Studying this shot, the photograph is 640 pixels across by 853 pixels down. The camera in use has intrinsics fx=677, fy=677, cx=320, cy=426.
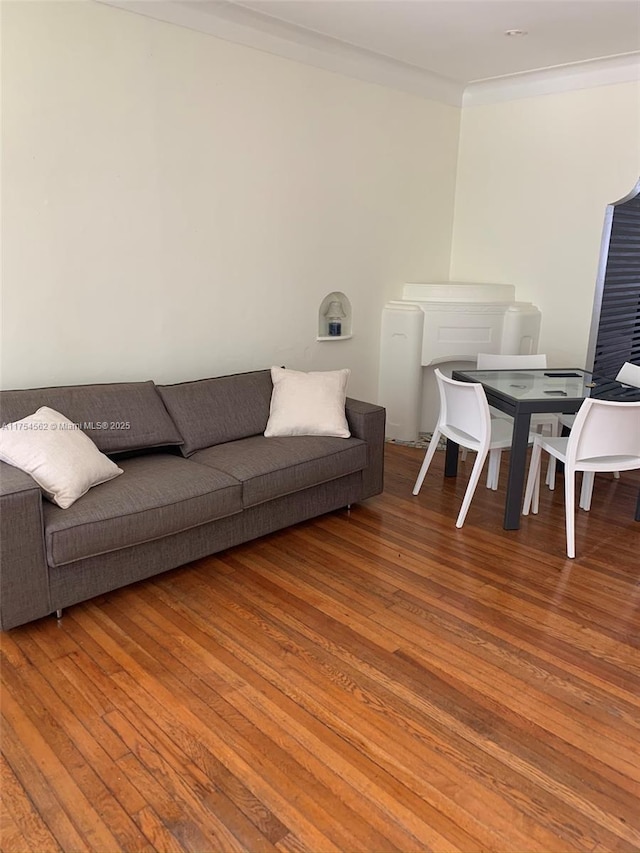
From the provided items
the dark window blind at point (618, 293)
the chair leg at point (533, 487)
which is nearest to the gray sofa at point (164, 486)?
the chair leg at point (533, 487)

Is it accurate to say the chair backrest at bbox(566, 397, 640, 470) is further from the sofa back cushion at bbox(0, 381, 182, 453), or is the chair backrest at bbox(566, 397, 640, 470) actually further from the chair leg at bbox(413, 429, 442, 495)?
the sofa back cushion at bbox(0, 381, 182, 453)

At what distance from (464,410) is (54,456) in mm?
2118

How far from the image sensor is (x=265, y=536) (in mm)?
3557

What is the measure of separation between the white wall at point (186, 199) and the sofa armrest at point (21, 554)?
1.05 meters

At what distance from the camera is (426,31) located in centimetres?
394

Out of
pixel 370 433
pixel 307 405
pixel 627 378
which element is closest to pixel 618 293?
pixel 627 378

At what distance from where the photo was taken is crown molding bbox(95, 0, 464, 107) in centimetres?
352

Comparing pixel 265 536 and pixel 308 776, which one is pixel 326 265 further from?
pixel 308 776

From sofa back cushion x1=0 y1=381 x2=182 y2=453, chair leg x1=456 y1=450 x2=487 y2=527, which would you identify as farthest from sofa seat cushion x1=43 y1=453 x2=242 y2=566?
chair leg x1=456 y1=450 x2=487 y2=527

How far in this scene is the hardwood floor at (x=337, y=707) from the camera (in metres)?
1.80

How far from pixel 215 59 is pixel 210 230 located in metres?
0.92

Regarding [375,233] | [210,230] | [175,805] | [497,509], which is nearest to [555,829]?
[175,805]

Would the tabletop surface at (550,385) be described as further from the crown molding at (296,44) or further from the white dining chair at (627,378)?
the crown molding at (296,44)

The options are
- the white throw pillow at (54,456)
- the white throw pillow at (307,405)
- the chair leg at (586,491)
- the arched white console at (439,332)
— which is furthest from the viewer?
the arched white console at (439,332)
